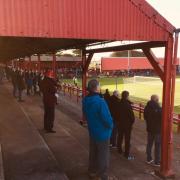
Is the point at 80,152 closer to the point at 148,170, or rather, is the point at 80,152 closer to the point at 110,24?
the point at 148,170

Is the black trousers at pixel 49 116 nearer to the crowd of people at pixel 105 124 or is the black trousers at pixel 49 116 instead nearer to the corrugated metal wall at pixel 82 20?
the crowd of people at pixel 105 124

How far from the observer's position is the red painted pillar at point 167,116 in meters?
6.94

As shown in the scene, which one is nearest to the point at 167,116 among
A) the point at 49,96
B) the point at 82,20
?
the point at 82,20

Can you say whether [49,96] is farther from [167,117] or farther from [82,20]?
[82,20]

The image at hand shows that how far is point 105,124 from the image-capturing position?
19.0 feet

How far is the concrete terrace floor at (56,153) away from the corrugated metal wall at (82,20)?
2.78 m

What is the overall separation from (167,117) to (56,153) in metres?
2.97

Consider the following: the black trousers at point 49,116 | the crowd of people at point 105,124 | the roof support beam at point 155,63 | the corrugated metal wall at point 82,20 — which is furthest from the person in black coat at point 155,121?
the black trousers at point 49,116

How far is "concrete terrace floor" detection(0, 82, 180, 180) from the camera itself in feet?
22.1

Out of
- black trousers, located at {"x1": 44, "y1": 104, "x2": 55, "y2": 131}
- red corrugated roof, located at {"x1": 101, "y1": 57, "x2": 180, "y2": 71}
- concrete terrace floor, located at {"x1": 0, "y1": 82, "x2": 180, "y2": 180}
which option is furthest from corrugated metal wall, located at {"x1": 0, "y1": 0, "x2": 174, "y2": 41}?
red corrugated roof, located at {"x1": 101, "y1": 57, "x2": 180, "y2": 71}

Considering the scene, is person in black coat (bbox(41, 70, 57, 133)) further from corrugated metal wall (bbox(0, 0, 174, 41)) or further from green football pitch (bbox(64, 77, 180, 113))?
green football pitch (bbox(64, 77, 180, 113))

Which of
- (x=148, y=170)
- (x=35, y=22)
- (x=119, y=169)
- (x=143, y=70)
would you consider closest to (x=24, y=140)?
(x=119, y=169)

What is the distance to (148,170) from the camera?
292 inches

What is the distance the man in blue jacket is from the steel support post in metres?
1.66
